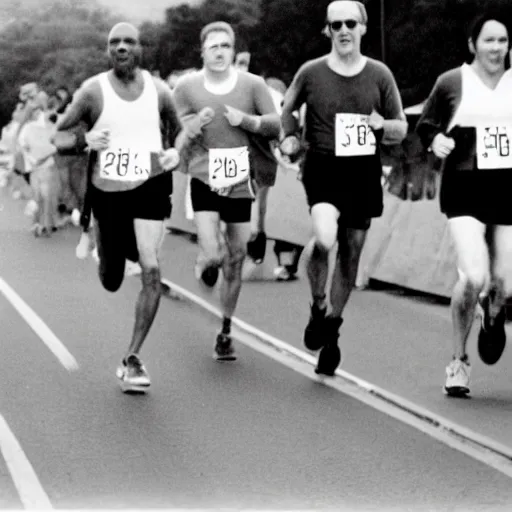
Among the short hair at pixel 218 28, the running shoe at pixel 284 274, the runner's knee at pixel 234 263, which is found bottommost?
the running shoe at pixel 284 274

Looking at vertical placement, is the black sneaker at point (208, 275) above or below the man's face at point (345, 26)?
below

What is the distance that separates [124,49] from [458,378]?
2.27 m

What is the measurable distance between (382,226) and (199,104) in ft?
16.3

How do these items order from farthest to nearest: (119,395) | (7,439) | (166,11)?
1. (166,11)
2. (119,395)
3. (7,439)

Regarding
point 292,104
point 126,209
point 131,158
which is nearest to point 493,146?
point 292,104

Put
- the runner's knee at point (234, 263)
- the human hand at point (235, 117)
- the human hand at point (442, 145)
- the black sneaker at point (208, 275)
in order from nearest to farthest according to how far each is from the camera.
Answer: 1. the human hand at point (442, 145)
2. the human hand at point (235, 117)
3. the runner's knee at point (234, 263)
4. the black sneaker at point (208, 275)

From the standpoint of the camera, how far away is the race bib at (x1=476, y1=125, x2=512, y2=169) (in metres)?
9.45

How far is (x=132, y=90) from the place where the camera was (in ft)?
32.3

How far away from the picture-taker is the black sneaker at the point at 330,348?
10.2 m

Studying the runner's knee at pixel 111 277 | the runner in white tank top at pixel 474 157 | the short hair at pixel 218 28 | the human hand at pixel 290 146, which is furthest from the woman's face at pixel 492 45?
the runner's knee at pixel 111 277

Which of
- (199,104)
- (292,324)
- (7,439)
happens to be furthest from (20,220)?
(7,439)

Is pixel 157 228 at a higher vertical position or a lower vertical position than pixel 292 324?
higher

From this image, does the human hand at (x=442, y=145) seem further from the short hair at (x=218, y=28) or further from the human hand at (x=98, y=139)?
the short hair at (x=218, y=28)

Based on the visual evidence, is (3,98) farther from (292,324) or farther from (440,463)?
(440,463)
